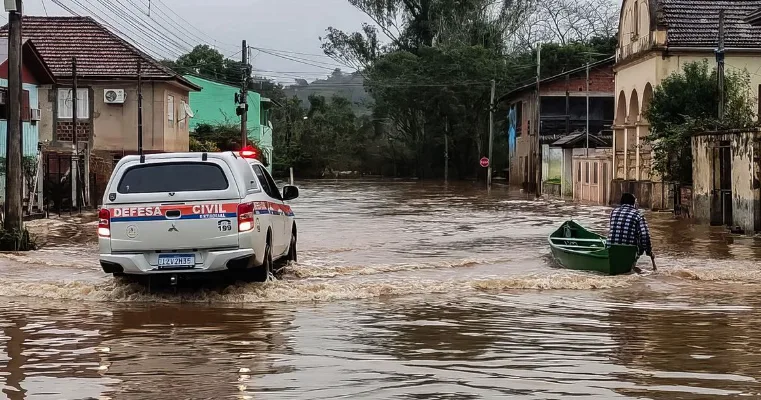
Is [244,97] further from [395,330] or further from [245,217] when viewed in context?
[395,330]

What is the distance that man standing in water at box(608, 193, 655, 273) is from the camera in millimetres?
16906

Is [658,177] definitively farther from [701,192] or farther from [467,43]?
[467,43]

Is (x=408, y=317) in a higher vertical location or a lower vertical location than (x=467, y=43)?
lower

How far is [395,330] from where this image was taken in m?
11.1

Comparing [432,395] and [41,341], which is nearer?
[432,395]

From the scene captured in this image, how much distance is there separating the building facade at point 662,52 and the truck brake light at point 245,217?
24.0 m

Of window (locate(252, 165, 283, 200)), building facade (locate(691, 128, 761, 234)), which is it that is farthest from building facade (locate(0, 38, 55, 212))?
building facade (locate(691, 128, 761, 234))

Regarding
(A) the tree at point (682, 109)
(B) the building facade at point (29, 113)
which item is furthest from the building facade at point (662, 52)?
(B) the building facade at point (29, 113)

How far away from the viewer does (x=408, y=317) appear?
39.9 feet

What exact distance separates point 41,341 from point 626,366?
5.45 meters

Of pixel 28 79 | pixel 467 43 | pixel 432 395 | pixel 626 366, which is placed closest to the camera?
pixel 432 395

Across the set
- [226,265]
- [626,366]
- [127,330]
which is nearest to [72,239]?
[226,265]

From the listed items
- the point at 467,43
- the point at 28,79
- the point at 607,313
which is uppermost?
the point at 467,43

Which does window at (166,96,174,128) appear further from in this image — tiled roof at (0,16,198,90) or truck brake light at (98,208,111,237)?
truck brake light at (98,208,111,237)
